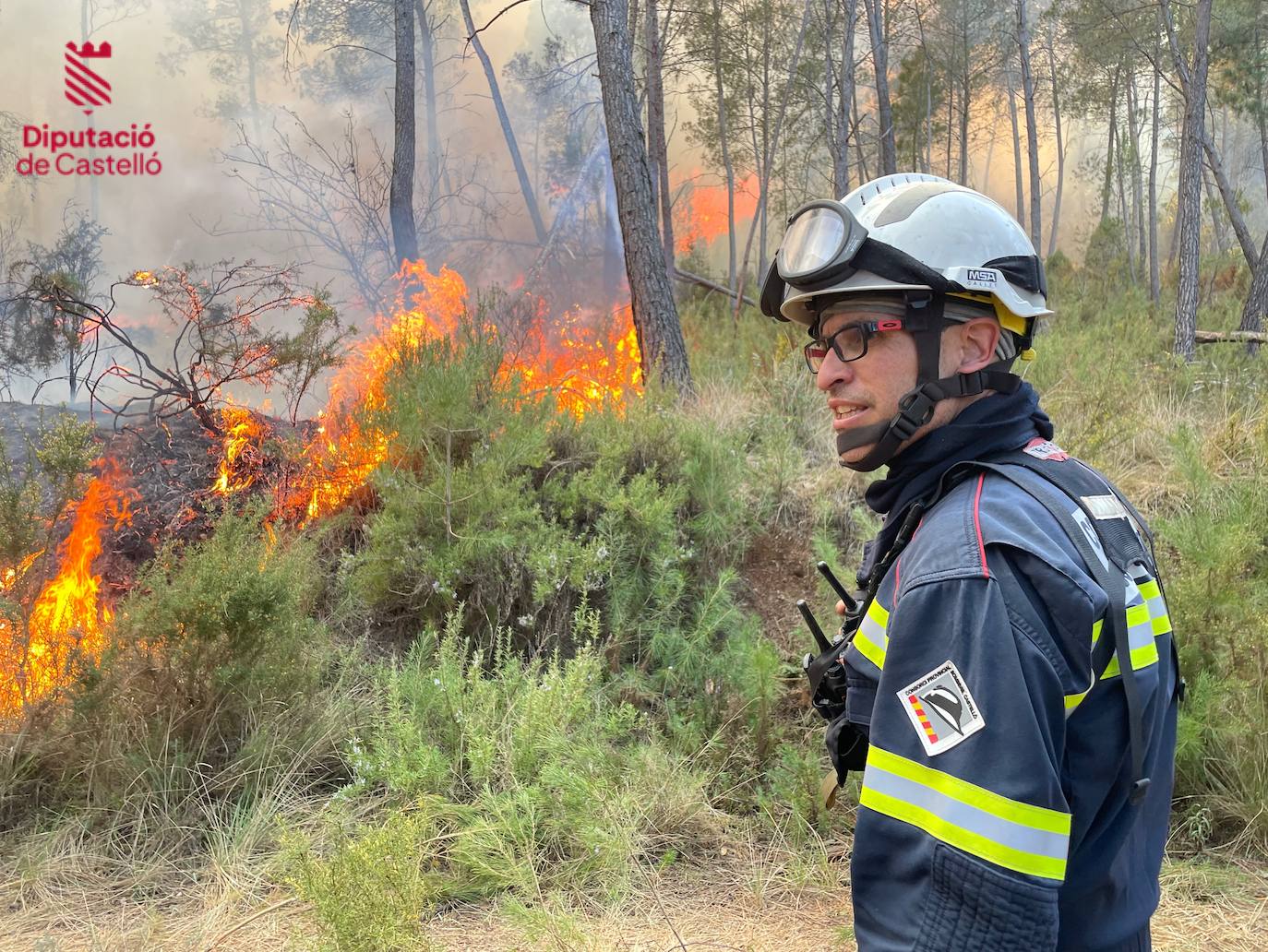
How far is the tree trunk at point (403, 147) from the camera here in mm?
9562

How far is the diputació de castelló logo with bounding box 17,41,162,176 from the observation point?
297 inches

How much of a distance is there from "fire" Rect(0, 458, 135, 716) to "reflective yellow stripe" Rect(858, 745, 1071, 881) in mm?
3742

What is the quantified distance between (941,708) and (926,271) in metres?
0.76

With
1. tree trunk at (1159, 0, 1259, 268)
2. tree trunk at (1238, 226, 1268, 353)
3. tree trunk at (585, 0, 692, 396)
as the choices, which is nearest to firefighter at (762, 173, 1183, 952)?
tree trunk at (585, 0, 692, 396)

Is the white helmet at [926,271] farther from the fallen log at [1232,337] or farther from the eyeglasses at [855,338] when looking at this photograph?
the fallen log at [1232,337]

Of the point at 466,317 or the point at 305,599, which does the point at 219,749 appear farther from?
the point at 466,317

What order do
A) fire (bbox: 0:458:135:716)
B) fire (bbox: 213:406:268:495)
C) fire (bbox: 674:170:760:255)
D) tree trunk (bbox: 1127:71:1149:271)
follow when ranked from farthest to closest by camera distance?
tree trunk (bbox: 1127:71:1149:271) < fire (bbox: 674:170:760:255) < fire (bbox: 213:406:268:495) < fire (bbox: 0:458:135:716)

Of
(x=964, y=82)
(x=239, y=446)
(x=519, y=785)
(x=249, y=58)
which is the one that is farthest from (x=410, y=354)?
(x=964, y=82)

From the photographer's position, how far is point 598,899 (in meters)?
3.37

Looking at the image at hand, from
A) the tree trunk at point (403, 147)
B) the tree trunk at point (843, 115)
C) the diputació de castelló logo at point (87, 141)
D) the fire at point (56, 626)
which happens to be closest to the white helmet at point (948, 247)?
the fire at point (56, 626)

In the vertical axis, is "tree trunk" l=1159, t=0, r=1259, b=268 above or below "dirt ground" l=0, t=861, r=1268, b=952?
above

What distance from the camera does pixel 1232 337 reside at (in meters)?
9.13

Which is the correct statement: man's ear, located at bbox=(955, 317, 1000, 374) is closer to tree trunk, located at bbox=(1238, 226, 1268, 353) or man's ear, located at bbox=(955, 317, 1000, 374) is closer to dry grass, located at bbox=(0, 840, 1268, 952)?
dry grass, located at bbox=(0, 840, 1268, 952)

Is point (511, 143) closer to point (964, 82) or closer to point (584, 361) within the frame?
point (584, 361)
